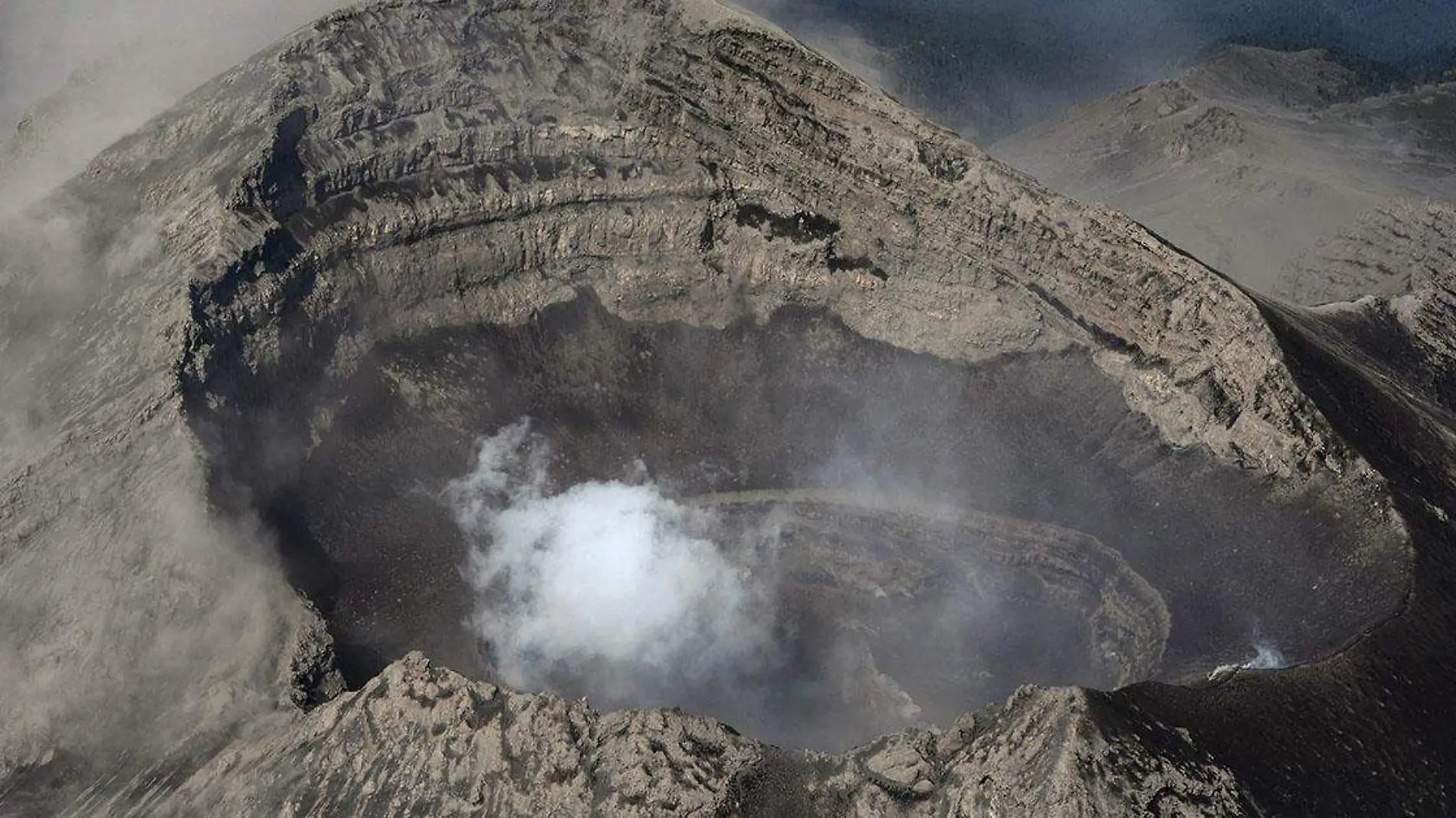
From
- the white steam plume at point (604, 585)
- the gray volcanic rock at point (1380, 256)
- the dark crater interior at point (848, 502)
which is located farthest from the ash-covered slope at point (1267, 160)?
the white steam plume at point (604, 585)

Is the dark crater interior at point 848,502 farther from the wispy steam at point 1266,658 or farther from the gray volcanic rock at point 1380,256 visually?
the gray volcanic rock at point 1380,256

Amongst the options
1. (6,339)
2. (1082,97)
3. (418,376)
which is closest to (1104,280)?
(418,376)

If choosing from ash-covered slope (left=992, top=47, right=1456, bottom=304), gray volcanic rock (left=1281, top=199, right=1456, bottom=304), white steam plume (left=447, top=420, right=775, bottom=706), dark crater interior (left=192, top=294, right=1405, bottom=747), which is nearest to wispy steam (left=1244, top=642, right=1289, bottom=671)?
dark crater interior (left=192, top=294, right=1405, bottom=747)

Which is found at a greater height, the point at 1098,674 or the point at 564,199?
the point at 564,199

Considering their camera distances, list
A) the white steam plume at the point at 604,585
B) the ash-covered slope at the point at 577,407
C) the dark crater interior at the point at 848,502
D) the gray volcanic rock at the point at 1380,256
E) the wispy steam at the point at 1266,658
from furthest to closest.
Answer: the gray volcanic rock at the point at 1380,256 → the white steam plume at the point at 604,585 → the dark crater interior at the point at 848,502 → the wispy steam at the point at 1266,658 → the ash-covered slope at the point at 577,407

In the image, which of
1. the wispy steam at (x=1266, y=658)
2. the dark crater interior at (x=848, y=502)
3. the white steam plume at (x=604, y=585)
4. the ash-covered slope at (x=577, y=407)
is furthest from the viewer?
the white steam plume at (x=604, y=585)

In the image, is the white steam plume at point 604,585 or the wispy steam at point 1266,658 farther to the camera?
the white steam plume at point 604,585

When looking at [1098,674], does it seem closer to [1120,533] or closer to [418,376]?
[1120,533]

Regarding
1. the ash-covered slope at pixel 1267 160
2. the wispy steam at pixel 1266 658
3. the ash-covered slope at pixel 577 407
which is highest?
the ash-covered slope at pixel 577 407
